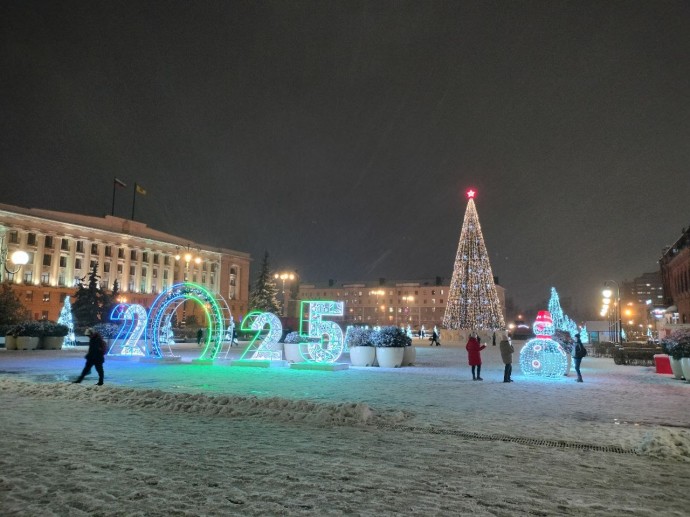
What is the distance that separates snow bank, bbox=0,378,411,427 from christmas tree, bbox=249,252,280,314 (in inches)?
2527

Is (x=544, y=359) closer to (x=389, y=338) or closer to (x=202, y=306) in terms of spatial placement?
(x=389, y=338)

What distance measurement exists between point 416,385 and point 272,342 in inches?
366

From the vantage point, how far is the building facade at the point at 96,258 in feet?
252

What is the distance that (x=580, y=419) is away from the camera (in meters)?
9.79

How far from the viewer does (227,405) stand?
34.9 ft

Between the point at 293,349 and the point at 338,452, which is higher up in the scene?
the point at 293,349

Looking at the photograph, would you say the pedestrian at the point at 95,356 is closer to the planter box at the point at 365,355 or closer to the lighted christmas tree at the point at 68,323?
the planter box at the point at 365,355

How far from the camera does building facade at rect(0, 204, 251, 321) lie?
76.9m

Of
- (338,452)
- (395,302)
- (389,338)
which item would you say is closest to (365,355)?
(389,338)

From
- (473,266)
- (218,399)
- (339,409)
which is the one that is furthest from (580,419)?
(473,266)

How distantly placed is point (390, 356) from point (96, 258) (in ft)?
261

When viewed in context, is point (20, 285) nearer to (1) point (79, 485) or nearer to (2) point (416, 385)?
(2) point (416, 385)

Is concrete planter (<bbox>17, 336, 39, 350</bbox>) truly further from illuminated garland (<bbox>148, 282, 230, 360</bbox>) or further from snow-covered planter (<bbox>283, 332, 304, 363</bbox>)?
snow-covered planter (<bbox>283, 332, 304, 363</bbox>)

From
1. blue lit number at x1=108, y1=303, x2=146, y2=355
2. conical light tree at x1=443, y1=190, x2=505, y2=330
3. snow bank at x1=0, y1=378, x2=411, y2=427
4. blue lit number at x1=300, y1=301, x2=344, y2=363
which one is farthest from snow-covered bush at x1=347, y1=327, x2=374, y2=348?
conical light tree at x1=443, y1=190, x2=505, y2=330
